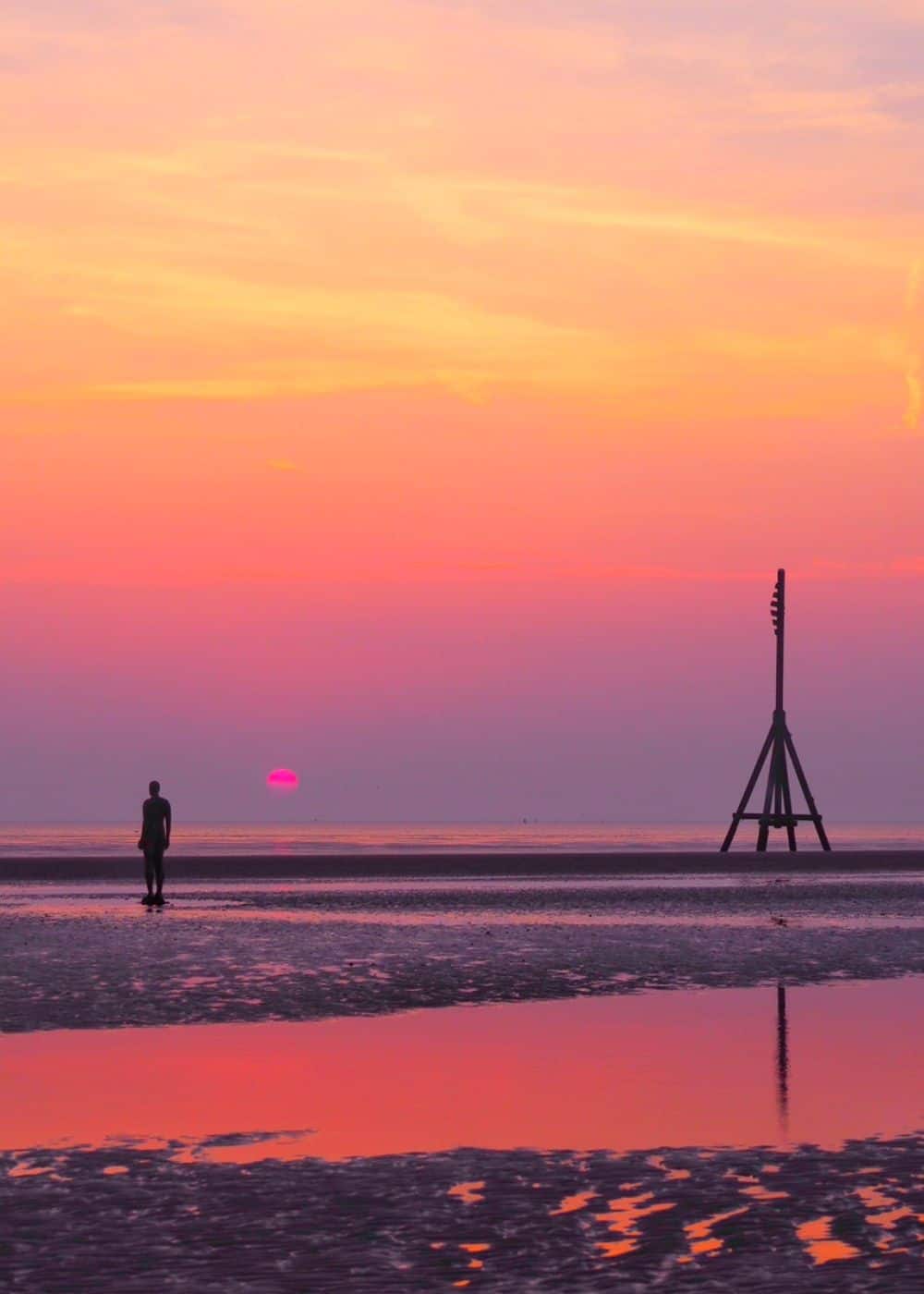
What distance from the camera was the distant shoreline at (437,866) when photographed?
59625 millimetres

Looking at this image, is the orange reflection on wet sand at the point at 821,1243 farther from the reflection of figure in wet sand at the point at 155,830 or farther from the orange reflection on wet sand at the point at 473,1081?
the reflection of figure in wet sand at the point at 155,830

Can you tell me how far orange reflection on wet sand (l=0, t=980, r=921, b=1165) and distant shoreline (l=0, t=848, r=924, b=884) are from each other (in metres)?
39.0

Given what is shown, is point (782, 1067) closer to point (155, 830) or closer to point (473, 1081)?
point (473, 1081)

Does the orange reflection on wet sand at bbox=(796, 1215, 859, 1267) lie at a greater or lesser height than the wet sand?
lesser

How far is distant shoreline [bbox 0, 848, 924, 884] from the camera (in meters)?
59.6

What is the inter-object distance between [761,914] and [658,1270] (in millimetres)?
29047

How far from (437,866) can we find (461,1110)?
53.7m

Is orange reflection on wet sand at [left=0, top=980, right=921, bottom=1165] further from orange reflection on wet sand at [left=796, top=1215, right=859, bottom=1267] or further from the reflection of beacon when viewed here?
orange reflection on wet sand at [left=796, top=1215, right=859, bottom=1267]

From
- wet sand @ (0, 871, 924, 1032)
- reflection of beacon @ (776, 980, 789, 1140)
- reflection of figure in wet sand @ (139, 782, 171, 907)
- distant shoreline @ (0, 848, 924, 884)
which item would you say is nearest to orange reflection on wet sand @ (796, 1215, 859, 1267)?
reflection of beacon @ (776, 980, 789, 1140)

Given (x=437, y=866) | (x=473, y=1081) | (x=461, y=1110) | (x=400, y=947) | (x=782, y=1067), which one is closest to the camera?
(x=461, y=1110)

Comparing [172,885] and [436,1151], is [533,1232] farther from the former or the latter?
[172,885]

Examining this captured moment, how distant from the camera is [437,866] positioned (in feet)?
218

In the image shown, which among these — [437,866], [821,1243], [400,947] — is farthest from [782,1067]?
[437,866]

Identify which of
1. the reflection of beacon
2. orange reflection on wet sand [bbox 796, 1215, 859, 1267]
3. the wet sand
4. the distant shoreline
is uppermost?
the distant shoreline
